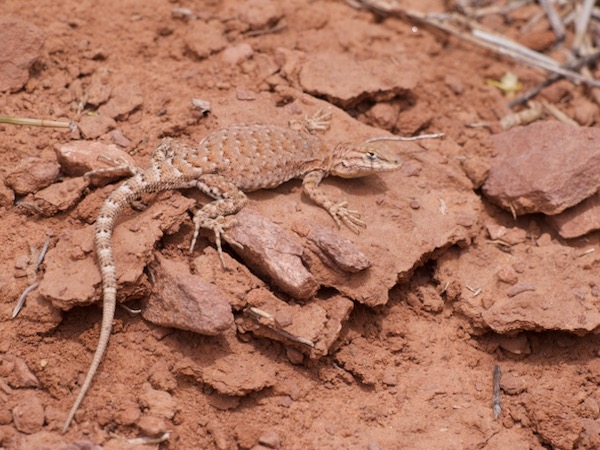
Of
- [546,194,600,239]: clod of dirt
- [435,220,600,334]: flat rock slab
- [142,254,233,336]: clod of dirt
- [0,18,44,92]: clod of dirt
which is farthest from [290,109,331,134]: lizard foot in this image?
[0,18,44,92]: clod of dirt

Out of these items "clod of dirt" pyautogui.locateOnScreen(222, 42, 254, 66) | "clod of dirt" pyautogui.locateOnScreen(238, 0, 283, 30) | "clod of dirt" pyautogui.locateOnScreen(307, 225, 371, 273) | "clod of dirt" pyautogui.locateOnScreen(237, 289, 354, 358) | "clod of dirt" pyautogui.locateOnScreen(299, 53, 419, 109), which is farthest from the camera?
"clod of dirt" pyautogui.locateOnScreen(238, 0, 283, 30)

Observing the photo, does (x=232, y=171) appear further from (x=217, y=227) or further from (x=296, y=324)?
(x=296, y=324)

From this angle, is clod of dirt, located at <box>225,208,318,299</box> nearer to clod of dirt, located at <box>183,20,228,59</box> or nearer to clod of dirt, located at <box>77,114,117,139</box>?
clod of dirt, located at <box>77,114,117,139</box>

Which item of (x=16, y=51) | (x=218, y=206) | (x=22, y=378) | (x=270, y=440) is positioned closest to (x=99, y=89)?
(x=16, y=51)

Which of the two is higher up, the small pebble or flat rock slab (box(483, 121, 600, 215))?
flat rock slab (box(483, 121, 600, 215))

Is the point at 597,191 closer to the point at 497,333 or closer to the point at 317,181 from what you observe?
the point at 497,333

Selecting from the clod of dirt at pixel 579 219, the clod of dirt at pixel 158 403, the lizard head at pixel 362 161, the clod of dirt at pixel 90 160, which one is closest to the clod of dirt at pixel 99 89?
the clod of dirt at pixel 90 160

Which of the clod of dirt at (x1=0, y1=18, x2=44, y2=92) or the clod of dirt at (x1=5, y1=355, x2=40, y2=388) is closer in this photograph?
the clod of dirt at (x1=5, y1=355, x2=40, y2=388)

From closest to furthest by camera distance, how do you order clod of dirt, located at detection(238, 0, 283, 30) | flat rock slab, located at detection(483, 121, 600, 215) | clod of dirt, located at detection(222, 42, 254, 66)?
flat rock slab, located at detection(483, 121, 600, 215) → clod of dirt, located at detection(222, 42, 254, 66) → clod of dirt, located at detection(238, 0, 283, 30)
